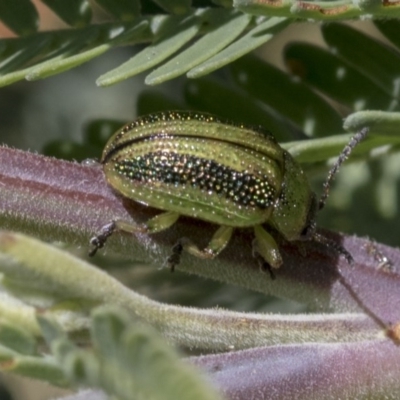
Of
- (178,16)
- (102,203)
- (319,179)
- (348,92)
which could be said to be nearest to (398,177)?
(319,179)

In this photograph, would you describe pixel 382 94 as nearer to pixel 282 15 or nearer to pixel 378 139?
pixel 378 139

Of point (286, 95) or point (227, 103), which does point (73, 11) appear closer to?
point (227, 103)

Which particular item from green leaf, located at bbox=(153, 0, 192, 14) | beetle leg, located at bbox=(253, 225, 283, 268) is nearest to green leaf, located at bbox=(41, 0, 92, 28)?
green leaf, located at bbox=(153, 0, 192, 14)

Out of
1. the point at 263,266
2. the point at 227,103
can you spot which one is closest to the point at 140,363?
the point at 263,266

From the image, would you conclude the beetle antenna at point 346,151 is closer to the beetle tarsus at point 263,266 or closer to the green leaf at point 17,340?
the beetle tarsus at point 263,266

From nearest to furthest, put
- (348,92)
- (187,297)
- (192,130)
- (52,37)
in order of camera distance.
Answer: (52,37) < (192,130) < (348,92) < (187,297)

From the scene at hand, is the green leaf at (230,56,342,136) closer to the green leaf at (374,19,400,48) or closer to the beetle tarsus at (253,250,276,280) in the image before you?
the green leaf at (374,19,400,48)

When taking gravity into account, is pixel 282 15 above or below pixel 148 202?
above
